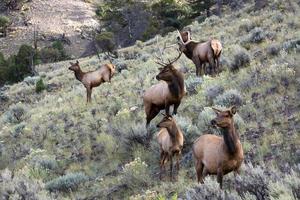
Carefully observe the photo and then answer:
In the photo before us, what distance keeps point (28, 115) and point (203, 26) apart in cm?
1453

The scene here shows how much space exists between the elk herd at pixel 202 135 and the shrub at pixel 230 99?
2.95ft

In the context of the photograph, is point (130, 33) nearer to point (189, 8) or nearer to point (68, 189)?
point (189, 8)

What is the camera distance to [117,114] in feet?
43.1

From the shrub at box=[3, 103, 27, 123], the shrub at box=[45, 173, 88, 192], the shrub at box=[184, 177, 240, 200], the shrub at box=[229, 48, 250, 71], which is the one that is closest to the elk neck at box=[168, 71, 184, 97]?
the shrub at box=[45, 173, 88, 192]

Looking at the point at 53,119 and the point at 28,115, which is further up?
the point at 53,119

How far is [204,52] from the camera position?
559 inches

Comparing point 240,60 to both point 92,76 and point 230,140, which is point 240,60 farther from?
point 230,140

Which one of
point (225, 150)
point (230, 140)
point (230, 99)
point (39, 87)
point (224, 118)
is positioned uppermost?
point (224, 118)

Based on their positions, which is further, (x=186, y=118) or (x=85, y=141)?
(x=85, y=141)

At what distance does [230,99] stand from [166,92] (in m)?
1.40

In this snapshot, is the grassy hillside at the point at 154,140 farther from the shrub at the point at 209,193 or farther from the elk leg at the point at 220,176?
the elk leg at the point at 220,176

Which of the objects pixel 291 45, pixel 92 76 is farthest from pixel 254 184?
pixel 92 76

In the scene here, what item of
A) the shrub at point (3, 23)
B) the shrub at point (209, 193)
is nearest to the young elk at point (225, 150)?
the shrub at point (209, 193)

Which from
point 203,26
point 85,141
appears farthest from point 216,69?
point 203,26
